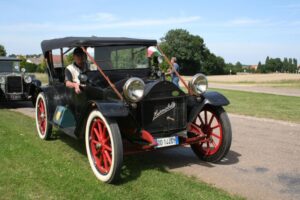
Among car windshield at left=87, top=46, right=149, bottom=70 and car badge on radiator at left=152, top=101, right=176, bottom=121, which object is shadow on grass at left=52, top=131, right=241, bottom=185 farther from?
car windshield at left=87, top=46, right=149, bottom=70

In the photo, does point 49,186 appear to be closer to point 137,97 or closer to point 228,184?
point 137,97

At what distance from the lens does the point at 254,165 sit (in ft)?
18.6

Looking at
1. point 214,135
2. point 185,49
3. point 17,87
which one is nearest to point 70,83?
point 214,135

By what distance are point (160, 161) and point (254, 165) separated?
1404mm

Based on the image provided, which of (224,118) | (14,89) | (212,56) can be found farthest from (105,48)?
(212,56)

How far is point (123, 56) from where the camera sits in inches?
250

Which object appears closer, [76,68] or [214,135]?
[214,135]

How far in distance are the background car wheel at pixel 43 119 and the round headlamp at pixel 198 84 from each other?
2.98 metres

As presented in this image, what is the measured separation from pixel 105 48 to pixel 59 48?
117 cm

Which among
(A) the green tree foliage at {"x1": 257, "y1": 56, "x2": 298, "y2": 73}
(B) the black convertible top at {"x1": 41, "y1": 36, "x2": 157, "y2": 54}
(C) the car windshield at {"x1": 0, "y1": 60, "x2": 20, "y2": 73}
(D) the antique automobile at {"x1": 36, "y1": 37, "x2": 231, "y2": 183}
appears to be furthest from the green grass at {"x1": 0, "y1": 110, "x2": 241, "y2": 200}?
(A) the green tree foliage at {"x1": 257, "y1": 56, "x2": 298, "y2": 73}

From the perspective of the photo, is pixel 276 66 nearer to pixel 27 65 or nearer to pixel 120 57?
pixel 27 65

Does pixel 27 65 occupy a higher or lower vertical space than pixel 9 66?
higher

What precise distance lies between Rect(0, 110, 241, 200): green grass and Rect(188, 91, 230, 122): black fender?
2.93ft

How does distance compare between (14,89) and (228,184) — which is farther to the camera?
(14,89)
